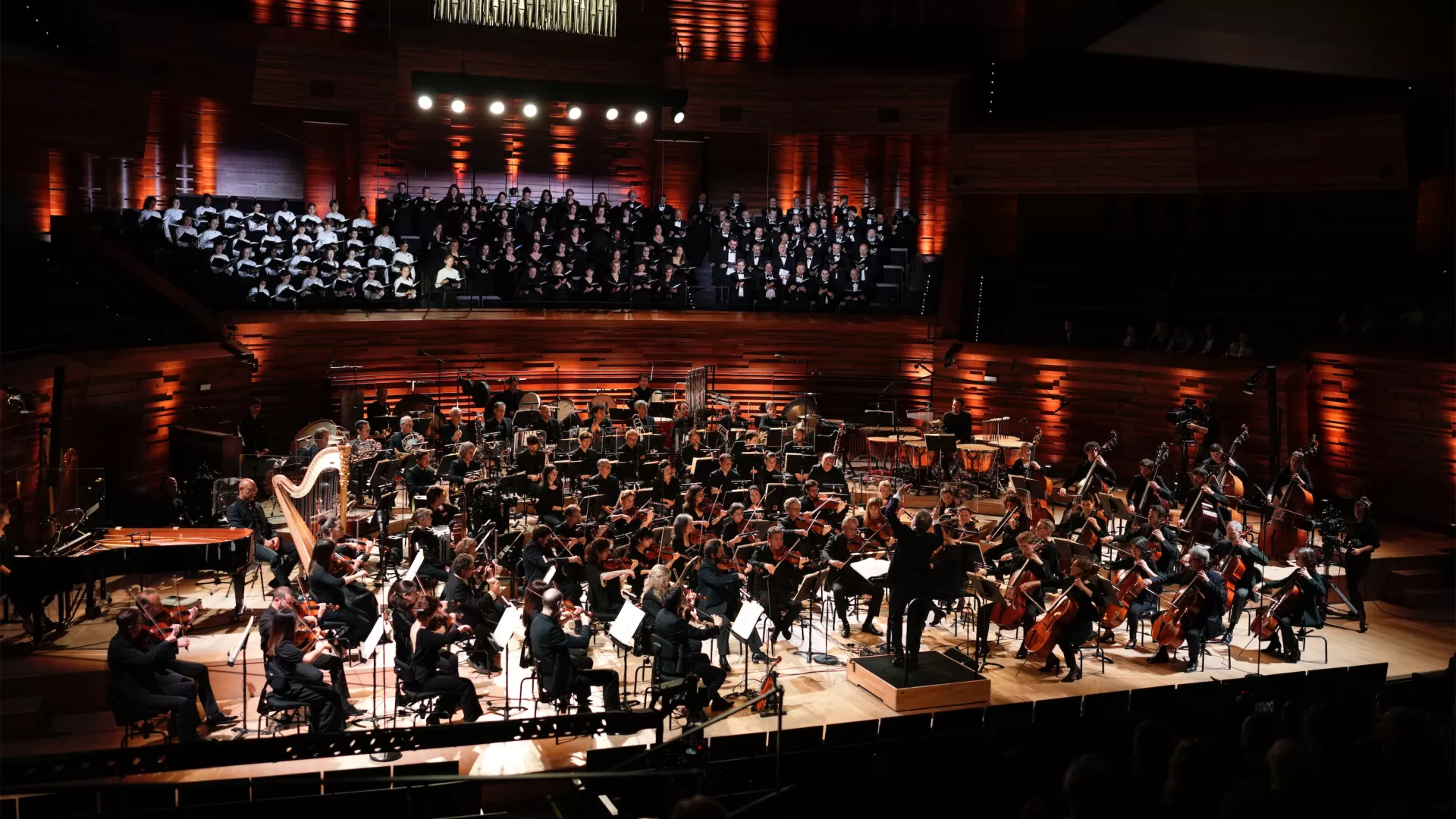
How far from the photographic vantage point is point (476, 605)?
8.98m

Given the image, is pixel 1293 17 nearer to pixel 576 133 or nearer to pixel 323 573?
pixel 323 573

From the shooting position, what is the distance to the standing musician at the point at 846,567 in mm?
10391

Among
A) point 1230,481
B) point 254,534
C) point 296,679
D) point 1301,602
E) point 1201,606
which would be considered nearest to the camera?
point 296,679

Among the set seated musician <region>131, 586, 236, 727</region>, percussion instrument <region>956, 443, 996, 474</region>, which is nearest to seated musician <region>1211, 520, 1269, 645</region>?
percussion instrument <region>956, 443, 996, 474</region>

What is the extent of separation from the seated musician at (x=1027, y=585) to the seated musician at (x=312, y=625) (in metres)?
5.01

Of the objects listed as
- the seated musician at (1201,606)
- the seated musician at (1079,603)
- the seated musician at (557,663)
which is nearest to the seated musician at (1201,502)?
the seated musician at (1201,606)

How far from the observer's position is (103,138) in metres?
→ 14.0

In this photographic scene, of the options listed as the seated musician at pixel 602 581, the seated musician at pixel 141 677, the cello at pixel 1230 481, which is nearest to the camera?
the seated musician at pixel 141 677

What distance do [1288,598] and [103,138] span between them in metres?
14.3

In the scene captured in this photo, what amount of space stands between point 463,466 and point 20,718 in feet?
17.1

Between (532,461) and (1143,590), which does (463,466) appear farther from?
(1143,590)

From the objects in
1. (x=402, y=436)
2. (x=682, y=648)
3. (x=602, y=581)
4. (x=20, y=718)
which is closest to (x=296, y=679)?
(x=20, y=718)

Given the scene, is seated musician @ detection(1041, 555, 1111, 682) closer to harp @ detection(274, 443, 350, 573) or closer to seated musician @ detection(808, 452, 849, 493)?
seated musician @ detection(808, 452, 849, 493)

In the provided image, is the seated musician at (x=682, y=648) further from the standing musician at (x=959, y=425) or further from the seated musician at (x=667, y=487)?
the standing musician at (x=959, y=425)
